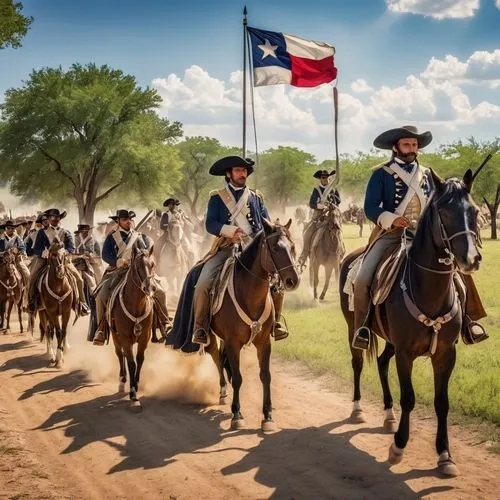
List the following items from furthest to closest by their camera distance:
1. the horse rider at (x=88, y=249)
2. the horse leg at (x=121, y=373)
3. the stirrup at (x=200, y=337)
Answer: the horse rider at (x=88, y=249)
the horse leg at (x=121, y=373)
the stirrup at (x=200, y=337)

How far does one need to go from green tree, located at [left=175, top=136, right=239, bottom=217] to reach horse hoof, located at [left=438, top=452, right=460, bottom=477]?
267 feet

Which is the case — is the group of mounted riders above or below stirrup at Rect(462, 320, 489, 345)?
above

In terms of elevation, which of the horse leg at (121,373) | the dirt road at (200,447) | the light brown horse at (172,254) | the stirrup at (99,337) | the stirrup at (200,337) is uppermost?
the light brown horse at (172,254)

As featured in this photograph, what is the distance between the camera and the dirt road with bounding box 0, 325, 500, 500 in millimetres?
7406

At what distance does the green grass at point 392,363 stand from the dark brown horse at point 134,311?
3.37 m

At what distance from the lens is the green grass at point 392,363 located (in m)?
10.2

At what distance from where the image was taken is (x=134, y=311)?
11453 millimetres

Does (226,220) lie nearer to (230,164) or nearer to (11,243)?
(230,164)

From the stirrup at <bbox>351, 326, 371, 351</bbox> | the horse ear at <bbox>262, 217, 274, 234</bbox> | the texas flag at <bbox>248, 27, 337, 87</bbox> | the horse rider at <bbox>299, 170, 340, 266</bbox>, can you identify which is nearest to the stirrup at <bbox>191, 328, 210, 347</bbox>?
the horse ear at <bbox>262, 217, 274, 234</bbox>

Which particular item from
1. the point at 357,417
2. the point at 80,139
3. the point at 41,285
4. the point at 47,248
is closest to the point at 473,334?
the point at 357,417

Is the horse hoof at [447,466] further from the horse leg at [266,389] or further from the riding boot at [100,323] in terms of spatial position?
the riding boot at [100,323]

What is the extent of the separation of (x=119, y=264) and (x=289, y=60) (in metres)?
5.46

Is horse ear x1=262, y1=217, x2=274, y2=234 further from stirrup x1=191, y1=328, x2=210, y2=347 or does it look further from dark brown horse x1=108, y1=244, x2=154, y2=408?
dark brown horse x1=108, y1=244, x2=154, y2=408

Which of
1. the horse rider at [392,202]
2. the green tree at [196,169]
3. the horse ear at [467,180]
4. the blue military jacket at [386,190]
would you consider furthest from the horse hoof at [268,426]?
the green tree at [196,169]
